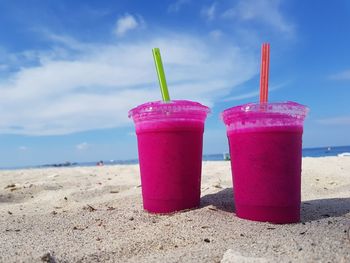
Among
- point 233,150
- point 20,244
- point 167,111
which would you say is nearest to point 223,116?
point 233,150

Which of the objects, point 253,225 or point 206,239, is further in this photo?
point 253,225

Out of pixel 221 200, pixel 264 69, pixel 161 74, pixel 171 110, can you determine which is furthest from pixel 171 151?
pixel 264 69

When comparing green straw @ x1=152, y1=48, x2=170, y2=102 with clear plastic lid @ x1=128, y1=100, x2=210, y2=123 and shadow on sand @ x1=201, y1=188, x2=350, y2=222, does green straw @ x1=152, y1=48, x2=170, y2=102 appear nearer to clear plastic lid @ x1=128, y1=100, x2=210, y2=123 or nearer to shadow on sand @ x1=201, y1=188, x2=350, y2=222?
clear plastic lid @ x1=128, y1=100, x2=210, y2=123

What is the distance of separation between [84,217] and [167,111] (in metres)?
0.92

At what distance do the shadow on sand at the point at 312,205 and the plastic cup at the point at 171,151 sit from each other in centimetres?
24

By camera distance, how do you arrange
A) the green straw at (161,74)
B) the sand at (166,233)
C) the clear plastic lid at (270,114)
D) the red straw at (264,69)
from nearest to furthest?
the sand at (166,233), the clear plastic lid at (270,114), the red straw at (264,69), the green straw at (161,74)

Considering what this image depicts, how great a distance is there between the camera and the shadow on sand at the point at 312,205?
2221mm

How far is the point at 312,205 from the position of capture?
2.54 m

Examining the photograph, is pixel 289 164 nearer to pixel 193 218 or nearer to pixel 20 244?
pixel 193 218

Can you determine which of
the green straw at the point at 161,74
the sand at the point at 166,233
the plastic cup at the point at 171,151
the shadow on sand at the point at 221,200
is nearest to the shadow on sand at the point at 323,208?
the sand at the point at 166,233

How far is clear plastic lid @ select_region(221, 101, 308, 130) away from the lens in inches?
74.7

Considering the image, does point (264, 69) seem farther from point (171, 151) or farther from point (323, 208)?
point (323, 208)

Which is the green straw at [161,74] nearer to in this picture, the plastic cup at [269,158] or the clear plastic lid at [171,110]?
the clear plastic lid at [171,110]

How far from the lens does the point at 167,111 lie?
2.20 m
